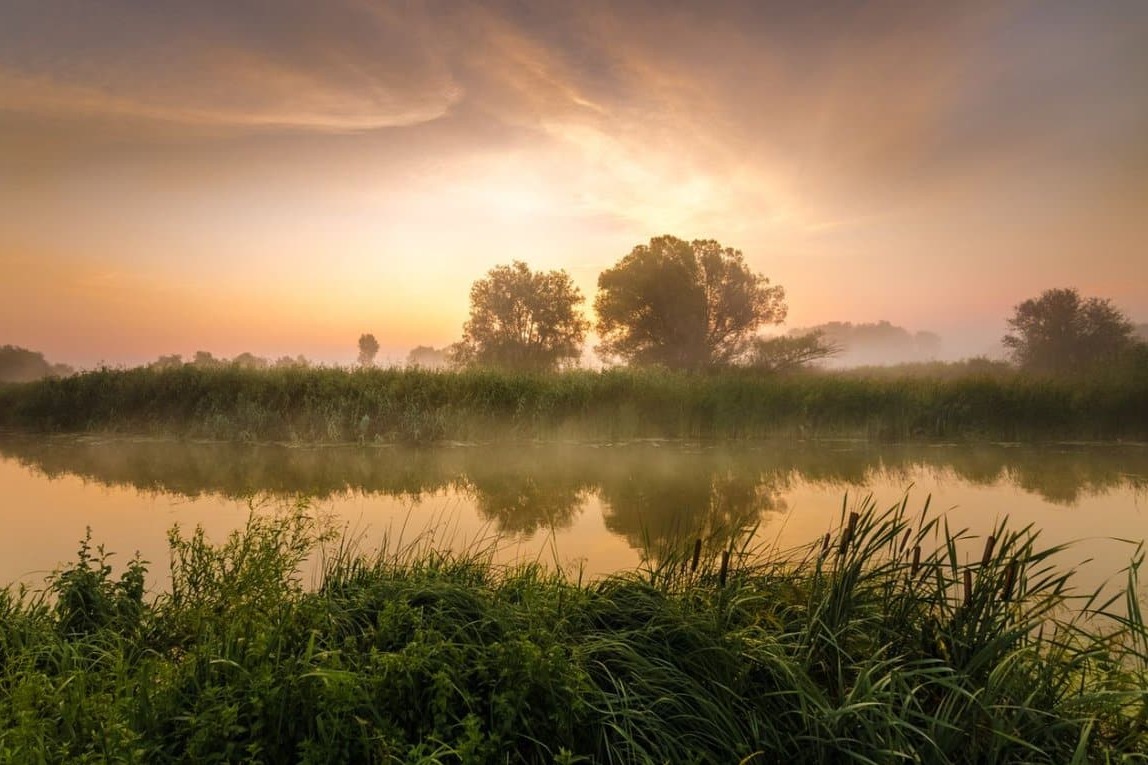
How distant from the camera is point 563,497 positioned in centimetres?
900

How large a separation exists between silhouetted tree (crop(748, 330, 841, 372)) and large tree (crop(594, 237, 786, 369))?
236 centimetres

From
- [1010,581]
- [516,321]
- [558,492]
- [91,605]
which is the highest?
[516,321]

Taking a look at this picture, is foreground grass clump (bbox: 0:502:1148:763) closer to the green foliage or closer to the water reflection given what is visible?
the green foliage

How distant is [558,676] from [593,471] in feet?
27.4

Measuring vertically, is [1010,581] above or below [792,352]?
below

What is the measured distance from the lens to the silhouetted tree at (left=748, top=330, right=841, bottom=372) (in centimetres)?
2828

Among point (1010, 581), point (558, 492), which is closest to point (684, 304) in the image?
point (558, 492)

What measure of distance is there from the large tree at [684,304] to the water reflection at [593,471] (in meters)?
18.5

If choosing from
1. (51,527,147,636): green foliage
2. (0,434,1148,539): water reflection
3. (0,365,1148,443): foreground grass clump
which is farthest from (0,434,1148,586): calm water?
(0,365,1148,443): foreground grass clump

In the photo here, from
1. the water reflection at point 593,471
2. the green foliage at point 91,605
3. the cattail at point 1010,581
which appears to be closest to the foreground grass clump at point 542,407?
the water reflection at point 593,471

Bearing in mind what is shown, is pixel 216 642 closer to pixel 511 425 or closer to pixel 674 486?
pixel 674 486

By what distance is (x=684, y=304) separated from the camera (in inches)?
1288

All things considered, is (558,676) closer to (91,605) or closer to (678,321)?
(91,605)

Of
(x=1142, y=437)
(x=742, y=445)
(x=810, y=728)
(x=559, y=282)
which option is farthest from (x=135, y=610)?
(x=559, y=282)
